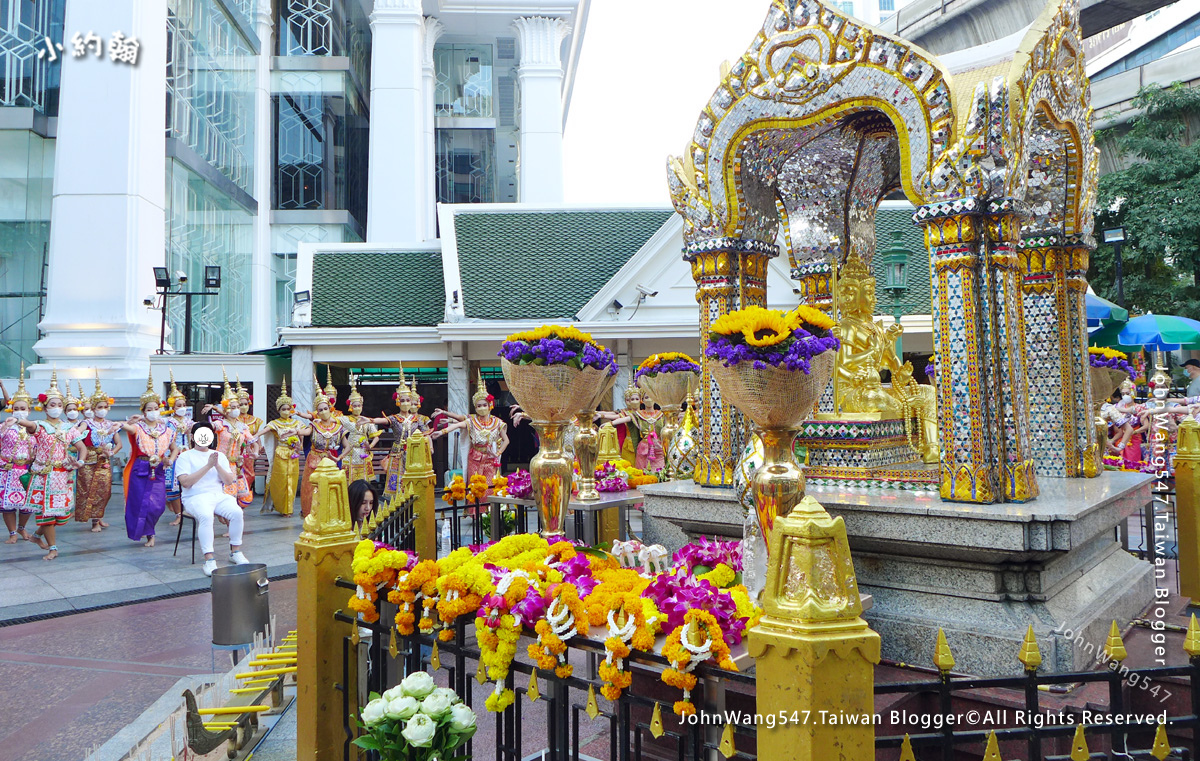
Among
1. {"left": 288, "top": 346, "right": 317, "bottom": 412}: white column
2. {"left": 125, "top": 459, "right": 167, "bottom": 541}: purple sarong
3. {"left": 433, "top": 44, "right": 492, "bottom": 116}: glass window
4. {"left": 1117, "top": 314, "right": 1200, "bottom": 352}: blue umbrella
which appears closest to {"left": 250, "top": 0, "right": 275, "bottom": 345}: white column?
{"left": 433, "top": 44, "right": 492, "bottom": 116}: glass window

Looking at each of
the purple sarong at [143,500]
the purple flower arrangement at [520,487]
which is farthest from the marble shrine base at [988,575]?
the purple sarong at [143,500]

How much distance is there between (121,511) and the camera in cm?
1473

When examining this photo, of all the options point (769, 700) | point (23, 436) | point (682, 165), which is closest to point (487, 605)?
point (769, 700)

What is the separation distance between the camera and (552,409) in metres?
6.07

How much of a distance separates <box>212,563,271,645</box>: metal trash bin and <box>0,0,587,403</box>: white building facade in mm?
11799

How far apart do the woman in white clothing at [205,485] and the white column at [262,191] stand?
18388mm

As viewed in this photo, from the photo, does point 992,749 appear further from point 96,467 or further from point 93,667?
point 96,467

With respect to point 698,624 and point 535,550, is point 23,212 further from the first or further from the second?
point 698,624

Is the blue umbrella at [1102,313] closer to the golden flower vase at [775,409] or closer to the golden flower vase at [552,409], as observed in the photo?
the golden flower vase at [552,409]

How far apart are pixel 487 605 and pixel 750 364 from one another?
2.00 meters

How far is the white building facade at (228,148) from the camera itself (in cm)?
1636

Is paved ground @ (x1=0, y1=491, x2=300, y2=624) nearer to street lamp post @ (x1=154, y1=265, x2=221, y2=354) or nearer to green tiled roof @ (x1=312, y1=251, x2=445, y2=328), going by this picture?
green tiled roof @ (x1=312, y1=251, x2=445, y2=328)

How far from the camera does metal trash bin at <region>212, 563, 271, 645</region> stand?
17.3ft

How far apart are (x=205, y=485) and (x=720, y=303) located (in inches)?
243
